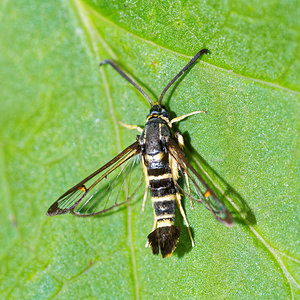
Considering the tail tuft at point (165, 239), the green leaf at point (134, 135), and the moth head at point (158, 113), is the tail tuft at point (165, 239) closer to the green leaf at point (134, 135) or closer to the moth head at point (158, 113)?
the green leaf at point (134, 135)

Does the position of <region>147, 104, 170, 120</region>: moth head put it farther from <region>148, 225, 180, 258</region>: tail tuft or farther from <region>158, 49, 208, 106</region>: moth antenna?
<region>148, 225, 180, 258</region>: tail tuft

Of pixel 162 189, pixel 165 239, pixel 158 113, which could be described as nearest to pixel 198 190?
pixel 162 189

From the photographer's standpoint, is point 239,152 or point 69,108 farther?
point 69,108

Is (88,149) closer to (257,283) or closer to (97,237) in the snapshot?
(97,237)

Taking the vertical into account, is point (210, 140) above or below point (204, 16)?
below

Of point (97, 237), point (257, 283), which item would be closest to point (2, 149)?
point (97, 237)

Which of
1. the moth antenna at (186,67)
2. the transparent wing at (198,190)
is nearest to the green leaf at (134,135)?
the moth antenna at (186,67)

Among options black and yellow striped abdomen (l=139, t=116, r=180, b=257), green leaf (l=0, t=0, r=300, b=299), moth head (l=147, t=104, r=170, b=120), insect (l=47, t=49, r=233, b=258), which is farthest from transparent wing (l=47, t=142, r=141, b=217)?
moth head (l=147, t=104, r=170, b=120)
